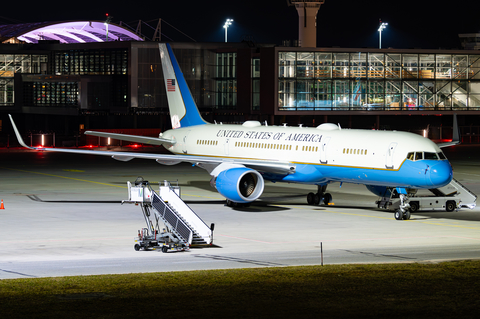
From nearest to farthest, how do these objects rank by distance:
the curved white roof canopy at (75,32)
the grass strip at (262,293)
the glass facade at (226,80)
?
the grass strip at (262,293) < the glass facade at (226,80) < the curved white roof canopy at (75,32)

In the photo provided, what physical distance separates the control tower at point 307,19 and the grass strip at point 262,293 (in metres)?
97.2

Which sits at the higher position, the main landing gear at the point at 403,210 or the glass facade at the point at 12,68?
the glass facade at the point at 12,68

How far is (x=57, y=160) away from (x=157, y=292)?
176 feet

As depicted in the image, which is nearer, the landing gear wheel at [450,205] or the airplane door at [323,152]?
the airplane door at [323,152]

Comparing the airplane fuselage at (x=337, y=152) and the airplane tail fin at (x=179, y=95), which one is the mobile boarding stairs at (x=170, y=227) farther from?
the airplane tail fin at (x=179, y=95)

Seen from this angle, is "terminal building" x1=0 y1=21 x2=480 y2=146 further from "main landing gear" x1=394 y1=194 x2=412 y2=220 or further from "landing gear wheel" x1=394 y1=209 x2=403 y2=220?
"landing gear wheel" x1=394 y1=209 x2=403 y2=220

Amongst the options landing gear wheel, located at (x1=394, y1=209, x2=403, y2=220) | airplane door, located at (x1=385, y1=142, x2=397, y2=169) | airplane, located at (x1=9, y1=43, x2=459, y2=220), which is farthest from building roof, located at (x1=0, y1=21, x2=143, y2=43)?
landing gear wheel, located at (x1=394, y1=209, x2=403, y2=220)

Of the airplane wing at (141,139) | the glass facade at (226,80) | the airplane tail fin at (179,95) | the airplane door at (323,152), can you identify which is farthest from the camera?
the glass facade at (226,80)

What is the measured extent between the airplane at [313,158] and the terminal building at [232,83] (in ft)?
201

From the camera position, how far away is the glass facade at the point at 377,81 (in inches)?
3949

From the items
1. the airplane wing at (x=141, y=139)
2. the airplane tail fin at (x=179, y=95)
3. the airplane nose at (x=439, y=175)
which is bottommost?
the airplane nose at (x=439, y=175)

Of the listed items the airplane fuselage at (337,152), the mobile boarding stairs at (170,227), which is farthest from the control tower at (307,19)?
the mobile boarding stairs at (170,227)

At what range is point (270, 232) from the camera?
89.1 feet

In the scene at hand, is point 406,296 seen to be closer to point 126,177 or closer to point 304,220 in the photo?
point 304,220
